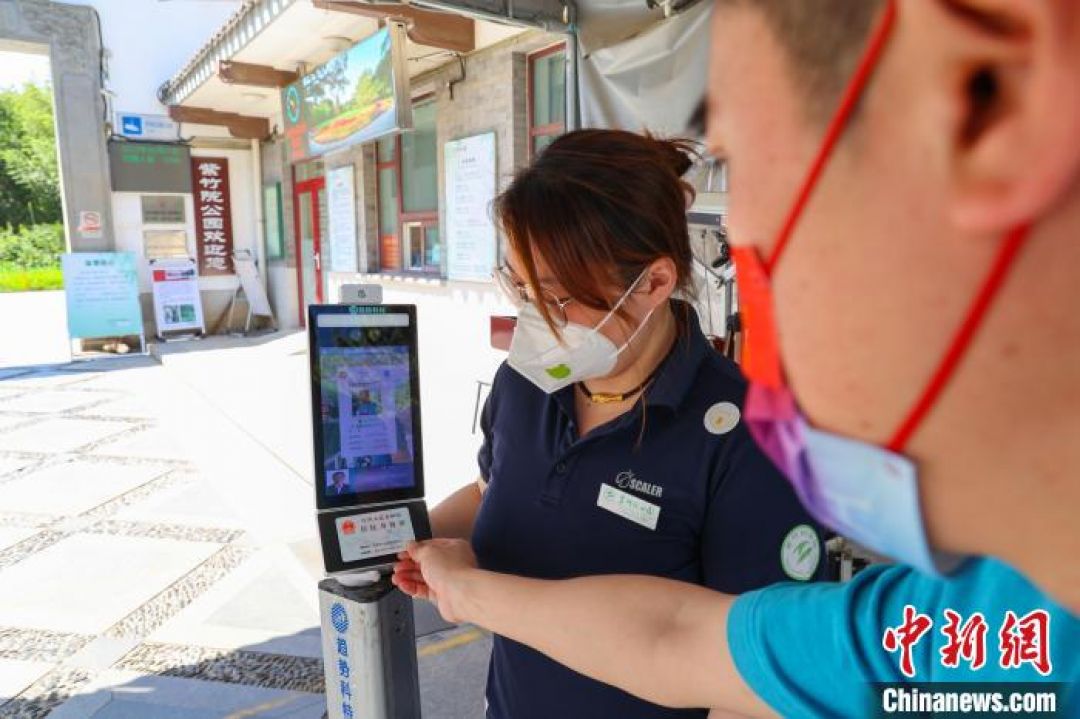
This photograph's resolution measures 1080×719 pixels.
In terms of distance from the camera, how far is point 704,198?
8.57 ft

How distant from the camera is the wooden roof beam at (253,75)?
785 cm

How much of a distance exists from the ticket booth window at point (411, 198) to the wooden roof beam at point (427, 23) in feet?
3.90

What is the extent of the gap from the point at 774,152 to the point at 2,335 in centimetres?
1441

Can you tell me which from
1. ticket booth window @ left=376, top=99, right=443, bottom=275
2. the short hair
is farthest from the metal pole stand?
ticket booth window @ left=376, top=99, right=443, bottom=275

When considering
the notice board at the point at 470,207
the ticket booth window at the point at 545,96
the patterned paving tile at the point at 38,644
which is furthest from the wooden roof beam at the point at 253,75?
the patterned paving tile at the point at 38,644

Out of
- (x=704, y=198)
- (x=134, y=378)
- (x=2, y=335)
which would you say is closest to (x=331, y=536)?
(x=704, y=198)

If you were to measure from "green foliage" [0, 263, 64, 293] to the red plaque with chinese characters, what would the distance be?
13.9 metres

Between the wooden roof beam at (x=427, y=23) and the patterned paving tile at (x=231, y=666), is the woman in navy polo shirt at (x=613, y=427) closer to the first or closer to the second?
the patterned paving tile at (x=231, y=666)

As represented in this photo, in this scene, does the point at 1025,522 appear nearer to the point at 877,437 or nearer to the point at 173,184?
the point at 877,437

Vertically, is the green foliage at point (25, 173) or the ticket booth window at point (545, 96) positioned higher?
the green foliage at point (25, 173)

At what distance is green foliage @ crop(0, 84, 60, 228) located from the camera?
1131 inches

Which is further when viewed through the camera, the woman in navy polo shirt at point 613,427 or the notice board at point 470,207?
the notice board at point 470,207

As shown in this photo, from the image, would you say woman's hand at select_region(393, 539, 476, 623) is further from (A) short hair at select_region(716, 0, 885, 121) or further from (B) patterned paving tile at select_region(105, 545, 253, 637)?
(B) patterned paving tile at select_region(105, 545, 253, 637)

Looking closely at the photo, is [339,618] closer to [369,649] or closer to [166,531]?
[369,649]
